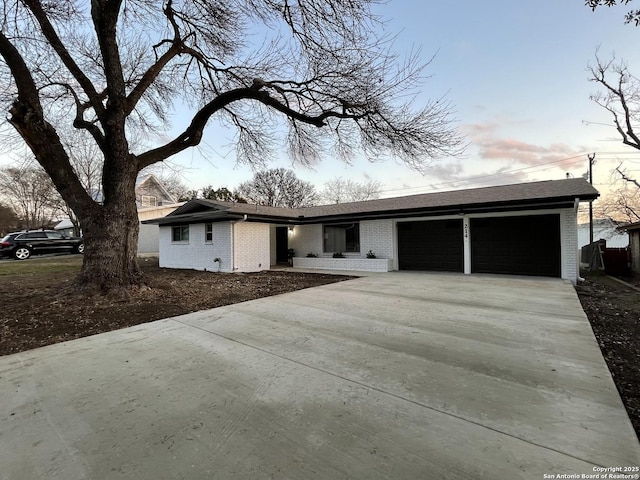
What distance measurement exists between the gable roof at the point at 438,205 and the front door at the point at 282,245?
1.85m

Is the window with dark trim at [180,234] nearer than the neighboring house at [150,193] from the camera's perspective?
Yes

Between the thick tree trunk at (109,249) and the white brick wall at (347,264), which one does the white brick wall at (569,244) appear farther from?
the thick tree trunk at (109,249)

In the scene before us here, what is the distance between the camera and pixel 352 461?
6.08 feet

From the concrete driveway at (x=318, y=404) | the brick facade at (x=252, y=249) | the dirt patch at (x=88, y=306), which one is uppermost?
the brick facade at (x=252, y=249)

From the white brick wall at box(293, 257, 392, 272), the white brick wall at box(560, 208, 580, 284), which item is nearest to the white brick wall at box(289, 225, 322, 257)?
the white brick wall at box(293, 257, 392, 272)

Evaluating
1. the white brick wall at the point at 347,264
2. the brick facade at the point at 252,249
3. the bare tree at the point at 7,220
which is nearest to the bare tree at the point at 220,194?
the brick facade at the point at 252,249

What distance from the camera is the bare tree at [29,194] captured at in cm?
2773

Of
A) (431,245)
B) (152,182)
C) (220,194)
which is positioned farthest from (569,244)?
(220,194)

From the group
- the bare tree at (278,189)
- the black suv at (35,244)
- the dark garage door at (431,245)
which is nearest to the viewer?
the dark garage door at (431,245)

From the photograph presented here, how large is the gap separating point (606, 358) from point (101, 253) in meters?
9.16

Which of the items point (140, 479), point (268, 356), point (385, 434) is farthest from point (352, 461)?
point (268, 356)

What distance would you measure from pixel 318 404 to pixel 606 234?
34842 mm

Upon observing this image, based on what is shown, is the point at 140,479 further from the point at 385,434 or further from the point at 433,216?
the point at 433,216

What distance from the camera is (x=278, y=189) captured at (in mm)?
37281
